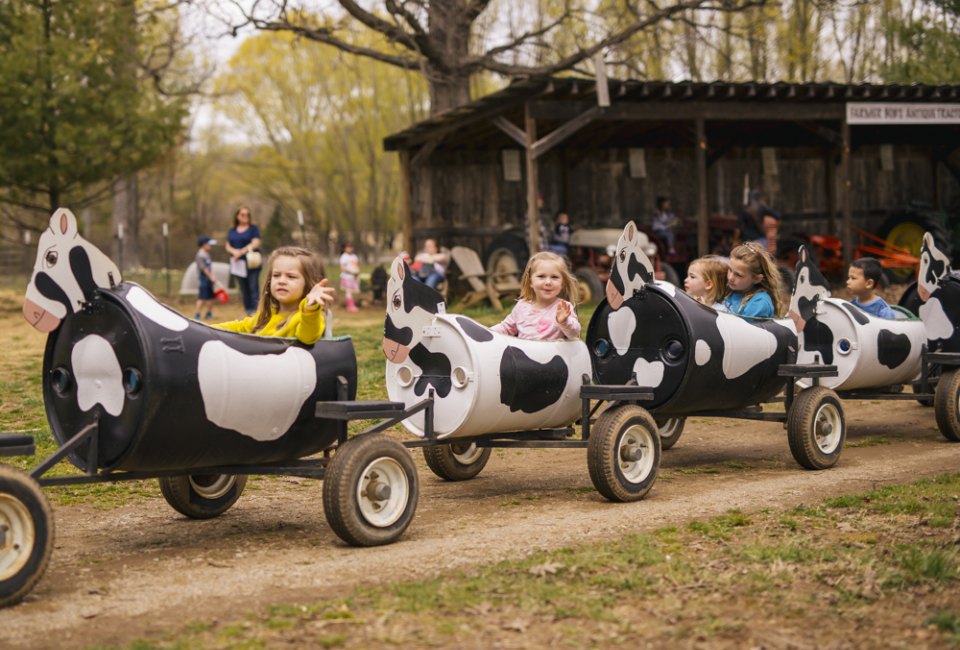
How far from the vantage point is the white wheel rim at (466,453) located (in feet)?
27.1

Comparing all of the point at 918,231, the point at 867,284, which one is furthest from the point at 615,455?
the point at 918,231

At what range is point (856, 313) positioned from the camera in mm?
9711

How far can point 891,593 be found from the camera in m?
5.11

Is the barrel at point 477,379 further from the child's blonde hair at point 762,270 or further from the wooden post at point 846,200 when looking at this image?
the wooden post at point 846,200

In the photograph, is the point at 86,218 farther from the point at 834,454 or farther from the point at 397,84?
the point at 834,454

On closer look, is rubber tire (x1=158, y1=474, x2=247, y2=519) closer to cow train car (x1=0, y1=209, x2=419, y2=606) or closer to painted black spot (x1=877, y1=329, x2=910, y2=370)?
cow train car (x1=0, y1=209, x2=419, y2=606)

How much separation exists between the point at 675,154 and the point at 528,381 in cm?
1764

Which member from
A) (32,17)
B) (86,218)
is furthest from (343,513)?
(86,218)

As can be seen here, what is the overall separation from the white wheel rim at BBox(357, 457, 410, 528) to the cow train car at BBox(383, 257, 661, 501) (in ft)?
2.04

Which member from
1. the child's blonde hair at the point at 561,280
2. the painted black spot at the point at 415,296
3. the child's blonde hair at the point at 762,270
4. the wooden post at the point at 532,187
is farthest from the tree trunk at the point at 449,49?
the painted black spot at the point at 415,296

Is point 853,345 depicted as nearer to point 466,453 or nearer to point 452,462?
point 466,453

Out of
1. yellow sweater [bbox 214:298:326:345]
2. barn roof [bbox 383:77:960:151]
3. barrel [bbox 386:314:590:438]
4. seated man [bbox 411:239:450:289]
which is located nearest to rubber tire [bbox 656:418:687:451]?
barrel [bbox 386:314:590:438]

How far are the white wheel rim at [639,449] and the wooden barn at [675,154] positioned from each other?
10993mm

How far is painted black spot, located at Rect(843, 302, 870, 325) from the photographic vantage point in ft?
31.7
